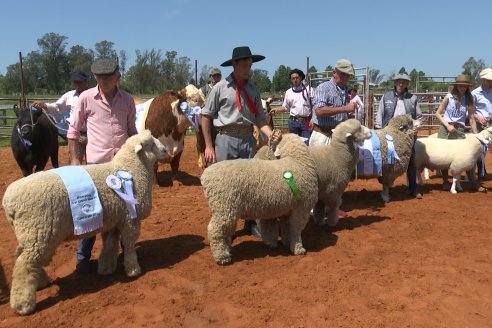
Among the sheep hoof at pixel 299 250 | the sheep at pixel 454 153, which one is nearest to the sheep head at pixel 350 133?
the sheep hoof at pixel 299 250

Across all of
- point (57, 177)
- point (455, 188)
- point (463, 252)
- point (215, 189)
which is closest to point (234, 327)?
point (215, 189)

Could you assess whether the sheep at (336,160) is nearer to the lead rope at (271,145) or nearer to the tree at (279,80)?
the lead rope at (271,145)

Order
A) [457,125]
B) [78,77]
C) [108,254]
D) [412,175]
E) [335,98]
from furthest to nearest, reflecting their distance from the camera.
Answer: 1. [457,125]
2. [412,175]
3. [78,77]
4. [335,98]
5. [108,254]

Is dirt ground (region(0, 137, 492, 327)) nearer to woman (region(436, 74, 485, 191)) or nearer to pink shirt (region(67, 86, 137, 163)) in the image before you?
pink shirt (region(67, 86, 137, 163))

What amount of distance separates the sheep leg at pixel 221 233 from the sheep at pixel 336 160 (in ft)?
5.47

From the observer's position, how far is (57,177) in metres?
4.02

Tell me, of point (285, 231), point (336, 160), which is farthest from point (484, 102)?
point (285, 231)

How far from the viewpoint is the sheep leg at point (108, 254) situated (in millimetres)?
4574

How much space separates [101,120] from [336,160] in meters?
3.11

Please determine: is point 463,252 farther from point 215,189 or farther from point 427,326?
point 215,189

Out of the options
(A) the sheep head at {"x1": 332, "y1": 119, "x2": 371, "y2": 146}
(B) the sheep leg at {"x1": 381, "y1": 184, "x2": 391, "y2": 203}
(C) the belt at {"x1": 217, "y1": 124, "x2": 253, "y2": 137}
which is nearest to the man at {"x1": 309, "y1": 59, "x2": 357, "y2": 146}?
(A) the sheep head at {"x1": 332, "y1": 119, "x2": 371, "y2": 146}

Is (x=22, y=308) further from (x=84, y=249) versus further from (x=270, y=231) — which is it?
(x=270, y=231)

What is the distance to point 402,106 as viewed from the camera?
7.63 metres

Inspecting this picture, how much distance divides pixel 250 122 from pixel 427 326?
2.87 m
